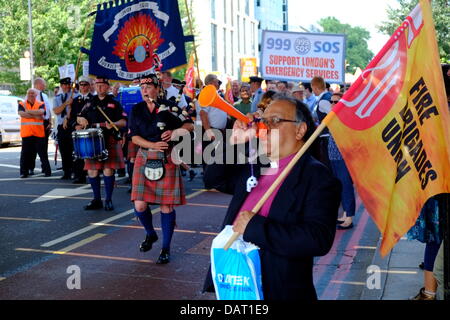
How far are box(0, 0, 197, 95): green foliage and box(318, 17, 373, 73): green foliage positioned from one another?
371 feet

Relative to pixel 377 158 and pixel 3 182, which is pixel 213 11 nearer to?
pixel 3 182

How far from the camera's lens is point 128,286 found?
18.2ft

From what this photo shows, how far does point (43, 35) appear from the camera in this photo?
29859mm

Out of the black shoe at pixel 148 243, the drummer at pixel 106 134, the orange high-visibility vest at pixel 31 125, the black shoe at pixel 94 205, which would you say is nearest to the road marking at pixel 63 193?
the black shoe at pixel 94 205

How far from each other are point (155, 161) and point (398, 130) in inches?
145

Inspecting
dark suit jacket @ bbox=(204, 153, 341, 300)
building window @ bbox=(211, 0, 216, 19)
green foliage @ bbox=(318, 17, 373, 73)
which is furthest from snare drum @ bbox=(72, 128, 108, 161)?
green foliage @ bbox=(318, 17, 373, 73)

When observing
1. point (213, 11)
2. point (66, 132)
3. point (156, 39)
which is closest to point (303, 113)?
point (156, 39)

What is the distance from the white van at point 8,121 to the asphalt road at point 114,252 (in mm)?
12411

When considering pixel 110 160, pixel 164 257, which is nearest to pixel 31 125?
pixel 110 160

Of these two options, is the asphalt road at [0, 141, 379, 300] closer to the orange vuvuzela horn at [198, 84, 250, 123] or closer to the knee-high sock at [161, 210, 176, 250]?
the knee-high sock at [161, 210, 176, 250]

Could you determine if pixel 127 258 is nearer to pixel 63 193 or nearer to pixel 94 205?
pixel 94 205

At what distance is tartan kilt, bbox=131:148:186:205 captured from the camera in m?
6.50

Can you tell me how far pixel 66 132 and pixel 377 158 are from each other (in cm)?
1047

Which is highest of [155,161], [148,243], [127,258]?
[155,161]
